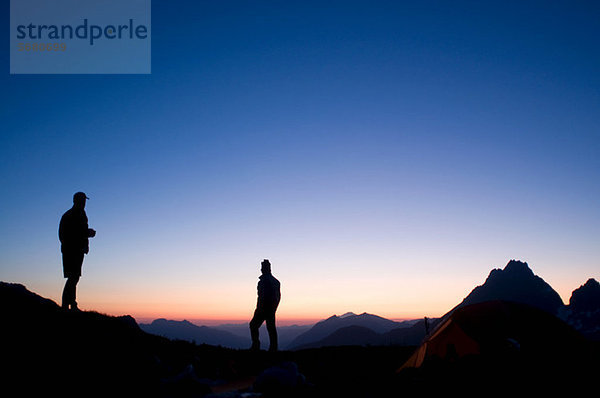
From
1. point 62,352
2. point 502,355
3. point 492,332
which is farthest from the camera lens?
point 492,332

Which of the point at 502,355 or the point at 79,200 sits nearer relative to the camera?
the point at 502,355

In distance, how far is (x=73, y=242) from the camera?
10867mm

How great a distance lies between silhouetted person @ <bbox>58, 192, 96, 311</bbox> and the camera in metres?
10.7

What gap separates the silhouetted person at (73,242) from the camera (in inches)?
420

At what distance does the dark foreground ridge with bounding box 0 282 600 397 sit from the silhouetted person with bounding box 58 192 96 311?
1349 millimetres

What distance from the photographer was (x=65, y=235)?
10.8 m

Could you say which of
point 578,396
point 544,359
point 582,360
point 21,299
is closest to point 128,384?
point 21,299

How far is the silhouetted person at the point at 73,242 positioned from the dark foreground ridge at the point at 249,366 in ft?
4.43

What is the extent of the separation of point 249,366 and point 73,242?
23.3 feet

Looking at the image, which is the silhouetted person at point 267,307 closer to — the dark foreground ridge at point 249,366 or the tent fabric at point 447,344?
the dark foreground ridge at point 249,366

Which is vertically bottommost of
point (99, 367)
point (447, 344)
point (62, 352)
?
point (447, 344)

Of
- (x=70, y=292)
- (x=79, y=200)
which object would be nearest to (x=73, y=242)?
(x=79, y=200)

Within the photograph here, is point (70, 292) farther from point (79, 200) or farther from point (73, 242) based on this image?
point (79, 200)

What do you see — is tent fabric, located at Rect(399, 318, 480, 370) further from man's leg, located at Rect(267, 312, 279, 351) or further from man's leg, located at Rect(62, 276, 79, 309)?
man's leg, located at Rect(62, 276, 79, 309)
